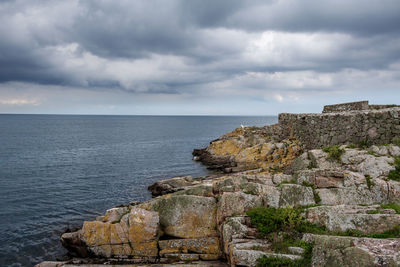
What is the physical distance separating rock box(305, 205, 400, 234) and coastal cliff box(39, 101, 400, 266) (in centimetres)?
3

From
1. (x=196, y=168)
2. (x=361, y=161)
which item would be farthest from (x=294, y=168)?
(x=196, y=168)

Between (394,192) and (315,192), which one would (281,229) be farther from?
(394,192)

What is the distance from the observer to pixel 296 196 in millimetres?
14461

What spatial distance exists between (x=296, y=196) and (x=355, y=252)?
6343 millimetres

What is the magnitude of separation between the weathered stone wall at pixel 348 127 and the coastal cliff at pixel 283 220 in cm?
8

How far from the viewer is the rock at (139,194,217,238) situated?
15.0 meters

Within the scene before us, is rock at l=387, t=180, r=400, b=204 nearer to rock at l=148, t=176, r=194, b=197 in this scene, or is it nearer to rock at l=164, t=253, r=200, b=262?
rock at l=164, t=253, r=200, b=262

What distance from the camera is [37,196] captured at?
32.7 metres

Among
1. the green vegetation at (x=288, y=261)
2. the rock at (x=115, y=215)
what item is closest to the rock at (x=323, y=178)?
the green vegetation at (x=288, y=261)

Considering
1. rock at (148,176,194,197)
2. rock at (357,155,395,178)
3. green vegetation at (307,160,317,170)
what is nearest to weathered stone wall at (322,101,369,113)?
green vegetation at (307,160,317,170)

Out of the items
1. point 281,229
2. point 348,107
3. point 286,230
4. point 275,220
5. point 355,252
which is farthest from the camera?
point 348,107

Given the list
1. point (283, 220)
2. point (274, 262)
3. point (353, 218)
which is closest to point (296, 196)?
point (283, 220)

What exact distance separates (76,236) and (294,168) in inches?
639

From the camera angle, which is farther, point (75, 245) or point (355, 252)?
point (75, 245)
